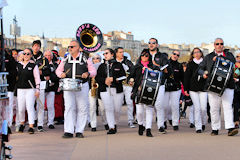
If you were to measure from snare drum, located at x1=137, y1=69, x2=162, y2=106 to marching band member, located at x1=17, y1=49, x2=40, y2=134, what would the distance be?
2.81m

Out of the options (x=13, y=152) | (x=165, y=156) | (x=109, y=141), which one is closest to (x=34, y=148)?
(x=13, y=152)

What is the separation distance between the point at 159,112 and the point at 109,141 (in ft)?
6.51

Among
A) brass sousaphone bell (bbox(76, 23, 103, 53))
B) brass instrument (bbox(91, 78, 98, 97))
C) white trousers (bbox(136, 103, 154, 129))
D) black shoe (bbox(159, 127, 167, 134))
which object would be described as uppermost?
brass sousaphone bell (bbox(76, 23, 103, 53))

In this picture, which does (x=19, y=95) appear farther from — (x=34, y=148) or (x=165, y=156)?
(x=165, y=156)

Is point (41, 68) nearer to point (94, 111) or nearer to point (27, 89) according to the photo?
point (27, 89)

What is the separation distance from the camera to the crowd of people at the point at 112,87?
1132 cm

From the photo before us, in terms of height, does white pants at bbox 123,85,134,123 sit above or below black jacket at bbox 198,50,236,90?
below

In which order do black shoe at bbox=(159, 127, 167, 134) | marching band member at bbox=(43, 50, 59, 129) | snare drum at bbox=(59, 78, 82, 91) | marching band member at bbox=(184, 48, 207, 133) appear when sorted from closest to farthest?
snare drum at bbox=(59, 78, 82, 91), black shoe at bbox=(159, 127, 167, 134), marching band member at bbox=(184, 48, 207, 133), marching band member at bbox=(43, 50, 59, 129)

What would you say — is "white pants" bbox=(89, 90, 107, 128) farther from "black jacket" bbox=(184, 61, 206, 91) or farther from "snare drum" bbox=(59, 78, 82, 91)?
"snare drum" bbox=(59, 78, 82, 91)

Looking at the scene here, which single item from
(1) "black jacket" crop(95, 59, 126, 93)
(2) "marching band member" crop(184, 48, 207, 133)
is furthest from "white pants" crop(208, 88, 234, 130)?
(1) "black jacket" crop(95, 59, 126, 93)

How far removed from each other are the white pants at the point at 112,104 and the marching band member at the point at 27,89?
168cm

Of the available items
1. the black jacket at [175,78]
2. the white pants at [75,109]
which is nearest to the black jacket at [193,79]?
the black jacket at [175,78]

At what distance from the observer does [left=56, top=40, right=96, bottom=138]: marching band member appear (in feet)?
36.9

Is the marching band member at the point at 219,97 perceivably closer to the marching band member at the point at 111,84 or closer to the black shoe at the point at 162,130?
the black shoe at the point at 162,130
